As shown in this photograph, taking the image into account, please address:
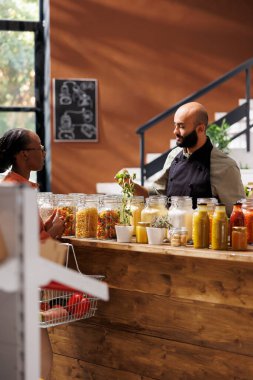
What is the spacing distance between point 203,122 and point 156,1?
4937 millimetres

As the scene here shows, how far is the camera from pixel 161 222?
11.4 ft

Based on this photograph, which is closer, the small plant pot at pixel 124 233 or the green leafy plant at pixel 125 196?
the small plant pot at pixel 124 233

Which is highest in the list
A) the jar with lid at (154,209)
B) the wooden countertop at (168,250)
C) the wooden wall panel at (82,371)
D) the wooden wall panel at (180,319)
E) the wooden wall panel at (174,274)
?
the jar with lid at (154,209)

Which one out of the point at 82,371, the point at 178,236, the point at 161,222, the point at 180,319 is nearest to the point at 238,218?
the point at 178,236

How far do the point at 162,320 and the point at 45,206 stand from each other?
0.86m

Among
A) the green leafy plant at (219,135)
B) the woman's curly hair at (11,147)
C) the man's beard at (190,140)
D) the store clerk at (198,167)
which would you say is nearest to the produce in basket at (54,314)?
the woman's curly hair at (11,147)

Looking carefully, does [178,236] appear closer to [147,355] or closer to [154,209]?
[154,209]

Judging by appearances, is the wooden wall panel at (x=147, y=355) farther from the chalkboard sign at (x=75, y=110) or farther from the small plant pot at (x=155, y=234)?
the chalkboard sign at (x=75, y=110)

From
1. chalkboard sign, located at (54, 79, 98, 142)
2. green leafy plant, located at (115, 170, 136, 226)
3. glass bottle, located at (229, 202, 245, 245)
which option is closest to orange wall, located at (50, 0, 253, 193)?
chalkboard sign, located at (54, 79, 98, 142)

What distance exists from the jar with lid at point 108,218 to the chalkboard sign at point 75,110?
4.78 m

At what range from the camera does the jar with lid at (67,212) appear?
12.9 ft

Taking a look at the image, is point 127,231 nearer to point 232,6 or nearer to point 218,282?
point 218,282

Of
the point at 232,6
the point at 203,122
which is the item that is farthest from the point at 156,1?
the point at 203,122

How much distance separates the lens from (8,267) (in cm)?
143
